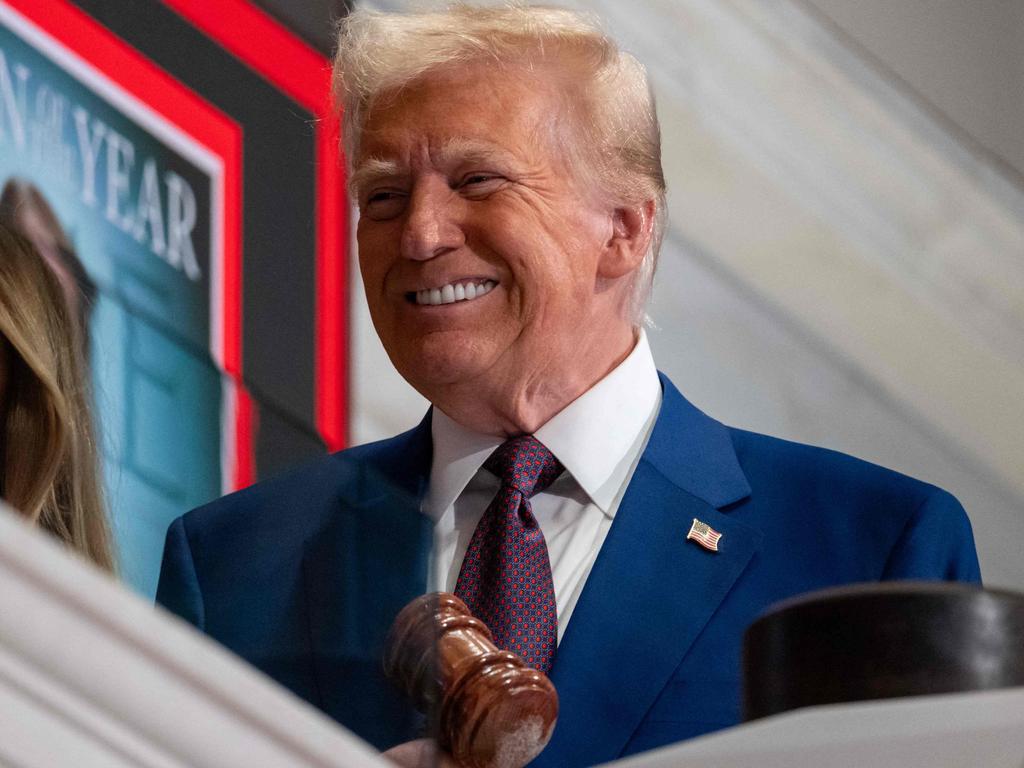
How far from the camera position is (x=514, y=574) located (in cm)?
131

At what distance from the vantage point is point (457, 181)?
149 cm

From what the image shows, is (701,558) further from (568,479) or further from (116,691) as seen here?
(116,691)

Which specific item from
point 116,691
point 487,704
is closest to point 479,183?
point 487,704

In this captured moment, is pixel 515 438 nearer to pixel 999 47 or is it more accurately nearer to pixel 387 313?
pixel 387 313

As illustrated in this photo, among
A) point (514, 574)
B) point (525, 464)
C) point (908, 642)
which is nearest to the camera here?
point (908, 642)

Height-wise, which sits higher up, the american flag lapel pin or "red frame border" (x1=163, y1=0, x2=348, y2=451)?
the american flag lapel pin

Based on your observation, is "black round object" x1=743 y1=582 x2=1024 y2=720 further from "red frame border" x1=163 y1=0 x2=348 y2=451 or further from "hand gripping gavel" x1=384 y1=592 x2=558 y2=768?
"red frame border" x1=163 y1=0 x2=348 y2=451

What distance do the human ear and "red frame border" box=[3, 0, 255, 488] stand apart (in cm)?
67

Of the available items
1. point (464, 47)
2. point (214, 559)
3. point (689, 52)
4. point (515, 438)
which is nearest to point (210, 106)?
point (689, 52)

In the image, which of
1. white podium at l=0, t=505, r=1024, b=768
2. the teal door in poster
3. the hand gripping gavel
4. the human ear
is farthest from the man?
Answer: white podium at l=0, t=505, r=1024, b=768

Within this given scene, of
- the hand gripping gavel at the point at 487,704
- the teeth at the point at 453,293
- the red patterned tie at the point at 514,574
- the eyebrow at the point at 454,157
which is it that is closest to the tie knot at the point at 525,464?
the red patterned tie at the point at 514,574

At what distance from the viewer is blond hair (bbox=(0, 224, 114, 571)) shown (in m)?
0.56

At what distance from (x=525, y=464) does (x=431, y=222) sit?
20 cm

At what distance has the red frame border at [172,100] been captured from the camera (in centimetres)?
217
